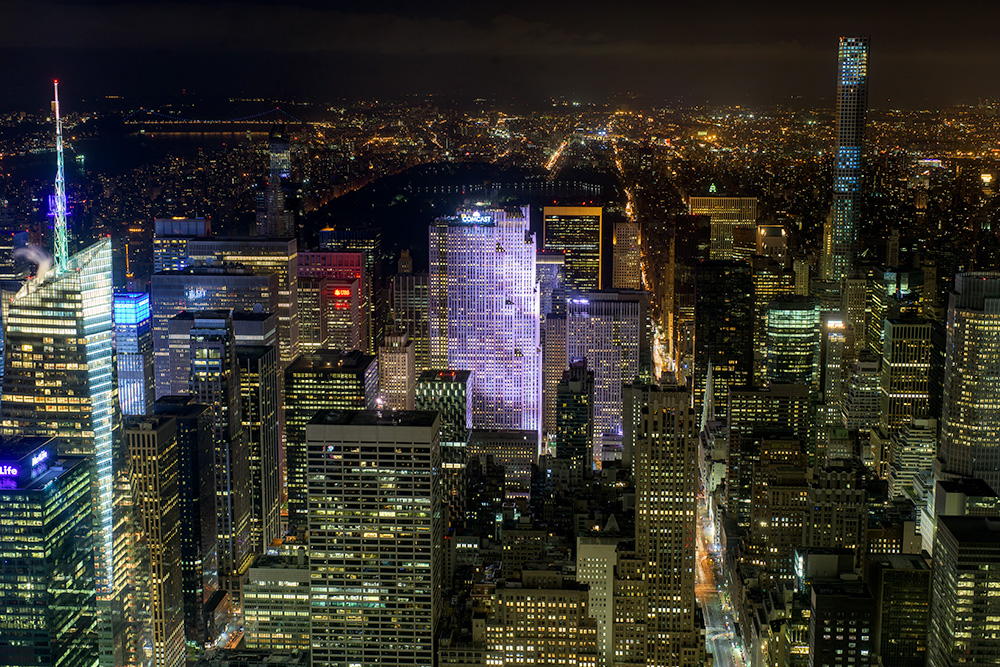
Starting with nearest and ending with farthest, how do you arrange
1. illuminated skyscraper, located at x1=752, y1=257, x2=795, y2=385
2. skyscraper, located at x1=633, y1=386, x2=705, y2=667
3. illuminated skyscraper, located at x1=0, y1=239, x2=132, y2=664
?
illuminated skyscraper, located at x1=0, y1=239, x2=132, y2=664 < skyscraper, located at x1=633, y1=386, x2=705, y2=667 < illuminated skyscraper, located at x1=752, y1=257, x2=795, y2=385

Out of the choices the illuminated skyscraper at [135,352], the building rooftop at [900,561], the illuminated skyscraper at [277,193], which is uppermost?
the illuminated skyscraper at [277,193]

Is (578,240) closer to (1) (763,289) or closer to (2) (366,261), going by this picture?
(1) (763,289)

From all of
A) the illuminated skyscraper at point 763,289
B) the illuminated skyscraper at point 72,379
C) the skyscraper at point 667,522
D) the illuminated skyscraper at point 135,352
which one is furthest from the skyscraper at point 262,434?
the illuminated skyscraper at point 763,289

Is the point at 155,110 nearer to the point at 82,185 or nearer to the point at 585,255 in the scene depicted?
the point at 82,185

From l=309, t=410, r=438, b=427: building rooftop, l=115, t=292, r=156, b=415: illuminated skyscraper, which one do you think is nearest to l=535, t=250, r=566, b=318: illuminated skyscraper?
l=115, t=292, r=156, b=415: illuminated skyscraper

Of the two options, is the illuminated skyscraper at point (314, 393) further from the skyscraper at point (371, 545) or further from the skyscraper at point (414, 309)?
the skyscraper at point (371, 545)

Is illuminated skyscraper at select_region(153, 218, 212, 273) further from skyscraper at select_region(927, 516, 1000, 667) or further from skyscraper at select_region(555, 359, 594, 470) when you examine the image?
skyscraper at select_region(927, 516, 1000, 667)
